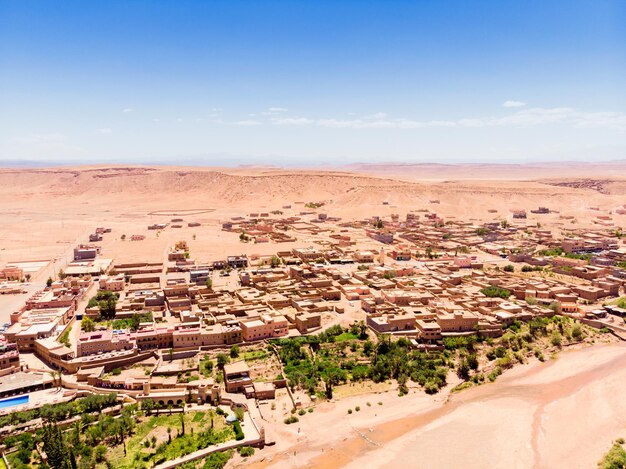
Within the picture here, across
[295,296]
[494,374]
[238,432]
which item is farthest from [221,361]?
[494,374]

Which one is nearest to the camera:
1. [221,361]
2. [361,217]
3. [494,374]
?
[494,374]

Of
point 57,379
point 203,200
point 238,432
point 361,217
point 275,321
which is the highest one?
point 203,200

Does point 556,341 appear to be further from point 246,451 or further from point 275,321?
point 246,451

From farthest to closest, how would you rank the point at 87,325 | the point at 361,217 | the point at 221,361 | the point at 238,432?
the point at 361,217, the point at 87,325, the point at 221,361, the point at 238,432

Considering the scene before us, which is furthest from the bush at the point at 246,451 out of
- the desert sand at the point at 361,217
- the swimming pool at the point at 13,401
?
the swimming pool at the point at 13,401

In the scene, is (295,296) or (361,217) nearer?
(295,296)

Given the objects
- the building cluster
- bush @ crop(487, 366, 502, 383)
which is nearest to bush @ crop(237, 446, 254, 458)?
the building cluster

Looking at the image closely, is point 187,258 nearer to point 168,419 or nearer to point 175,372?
point 175,372

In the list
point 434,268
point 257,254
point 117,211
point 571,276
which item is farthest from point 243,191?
point 571,276
